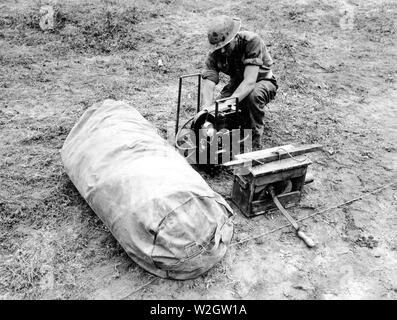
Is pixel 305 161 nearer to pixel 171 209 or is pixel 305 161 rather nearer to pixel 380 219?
pixel 380 219

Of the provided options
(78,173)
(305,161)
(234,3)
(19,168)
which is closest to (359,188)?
(305,161)

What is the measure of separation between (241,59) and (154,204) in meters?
2.45

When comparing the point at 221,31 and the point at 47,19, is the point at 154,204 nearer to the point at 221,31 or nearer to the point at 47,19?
the point at 221,31

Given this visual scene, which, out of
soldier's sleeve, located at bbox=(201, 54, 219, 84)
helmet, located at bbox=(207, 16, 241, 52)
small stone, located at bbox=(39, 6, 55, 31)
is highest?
helmet, located at bbox=(207, 16, 241, 52)

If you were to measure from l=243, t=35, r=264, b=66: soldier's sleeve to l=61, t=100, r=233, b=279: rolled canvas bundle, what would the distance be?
154 cm

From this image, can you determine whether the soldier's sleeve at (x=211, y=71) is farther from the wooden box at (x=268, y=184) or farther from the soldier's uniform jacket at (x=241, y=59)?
the wooden box at (x=268, y=184)

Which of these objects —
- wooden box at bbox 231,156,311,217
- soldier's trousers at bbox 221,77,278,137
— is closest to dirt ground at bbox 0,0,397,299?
wooden box at bbox 231,156,311,217

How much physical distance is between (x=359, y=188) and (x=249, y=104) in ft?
5.14

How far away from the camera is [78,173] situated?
414 cm

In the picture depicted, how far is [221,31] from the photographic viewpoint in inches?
183

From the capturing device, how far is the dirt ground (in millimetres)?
3727

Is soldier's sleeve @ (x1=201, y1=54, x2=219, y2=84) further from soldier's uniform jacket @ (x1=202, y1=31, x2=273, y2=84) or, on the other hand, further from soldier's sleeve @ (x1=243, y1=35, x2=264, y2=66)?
soldier's sleeve @ (x1=243, y1=35, x2=264, y2=66)

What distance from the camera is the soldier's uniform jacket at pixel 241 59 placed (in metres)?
4.97

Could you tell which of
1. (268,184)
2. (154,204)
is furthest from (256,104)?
(154,204)
